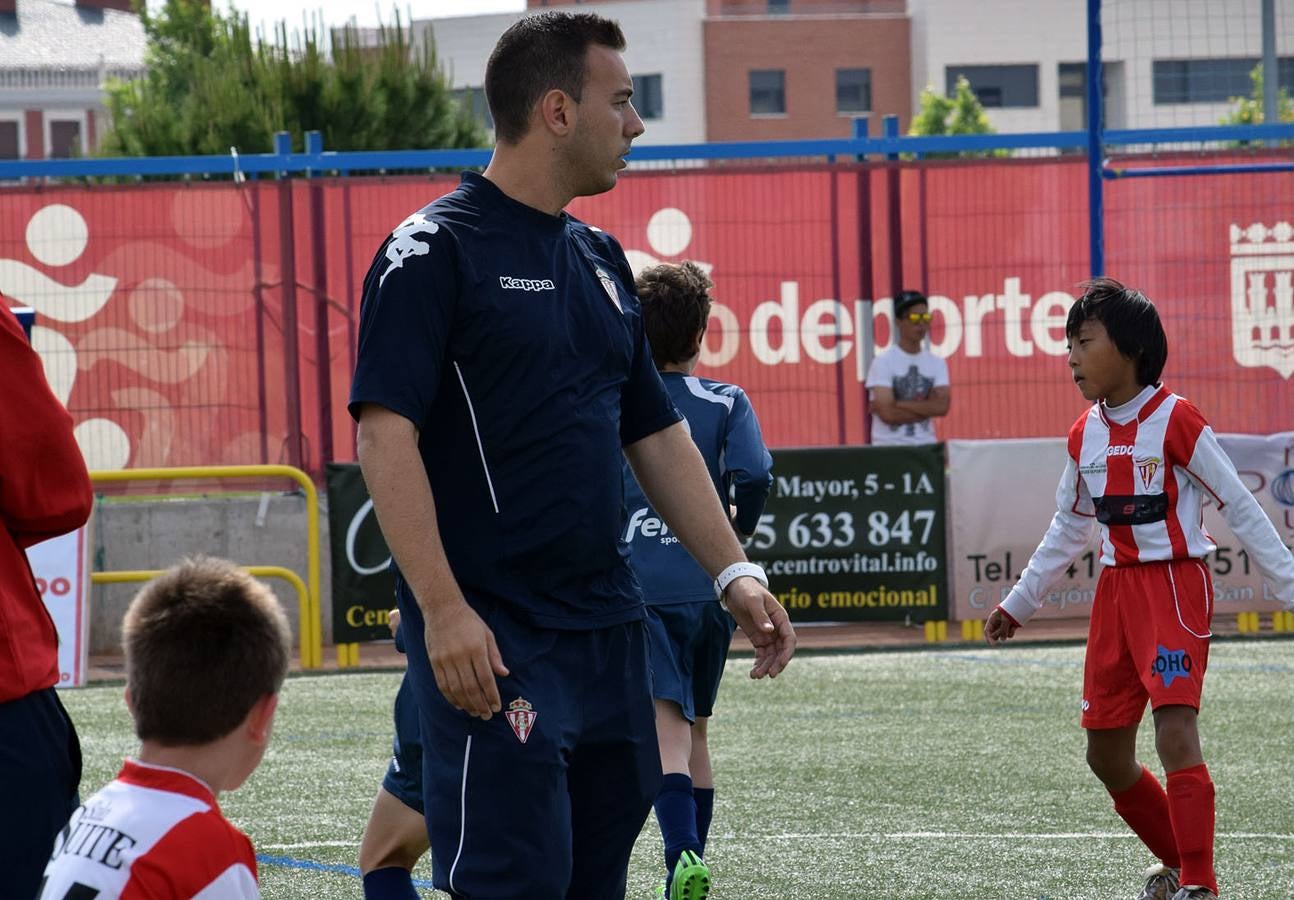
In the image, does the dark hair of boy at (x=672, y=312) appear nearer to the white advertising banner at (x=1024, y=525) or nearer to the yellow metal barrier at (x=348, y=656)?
the yellow metal barrier at (x=348, y=656)

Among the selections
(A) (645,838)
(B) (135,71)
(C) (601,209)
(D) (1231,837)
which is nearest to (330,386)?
(C) (601,209)

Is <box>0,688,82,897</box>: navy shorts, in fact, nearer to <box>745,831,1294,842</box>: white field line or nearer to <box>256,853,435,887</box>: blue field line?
<box>256,853,435,887</box>: blue field line

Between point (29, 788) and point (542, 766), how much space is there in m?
0.86

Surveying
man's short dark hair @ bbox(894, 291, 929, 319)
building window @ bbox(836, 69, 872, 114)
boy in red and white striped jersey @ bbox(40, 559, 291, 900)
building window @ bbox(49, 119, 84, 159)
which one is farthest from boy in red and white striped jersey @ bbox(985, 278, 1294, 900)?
building window @ bbox(836, 69, 872, 114)

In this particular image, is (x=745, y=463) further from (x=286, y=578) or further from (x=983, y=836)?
(x=286, y=578)

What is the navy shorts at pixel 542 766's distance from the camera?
3.28 metres

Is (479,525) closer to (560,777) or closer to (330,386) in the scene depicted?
(560,777)

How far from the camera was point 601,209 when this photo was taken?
1385cm

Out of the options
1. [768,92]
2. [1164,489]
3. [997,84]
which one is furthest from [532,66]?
[997,84]

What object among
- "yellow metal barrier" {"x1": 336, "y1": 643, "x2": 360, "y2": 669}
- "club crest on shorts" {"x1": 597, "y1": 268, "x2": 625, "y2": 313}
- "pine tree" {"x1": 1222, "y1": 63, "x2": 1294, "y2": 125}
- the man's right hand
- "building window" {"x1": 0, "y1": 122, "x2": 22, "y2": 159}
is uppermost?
"building window" {"x1": 0, "y1": 122, "x2": 22, "y2": 159}

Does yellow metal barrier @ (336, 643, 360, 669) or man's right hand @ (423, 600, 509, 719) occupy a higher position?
man's right hand @ (423, 600, 509, 719)

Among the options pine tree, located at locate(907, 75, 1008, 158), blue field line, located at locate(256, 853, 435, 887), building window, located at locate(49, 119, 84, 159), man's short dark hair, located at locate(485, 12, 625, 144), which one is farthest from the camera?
building window, located at locate(49, 119, 84, 159)

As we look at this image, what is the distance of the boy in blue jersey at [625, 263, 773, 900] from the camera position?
5512 mm

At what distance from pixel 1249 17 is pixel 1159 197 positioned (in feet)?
6.49
